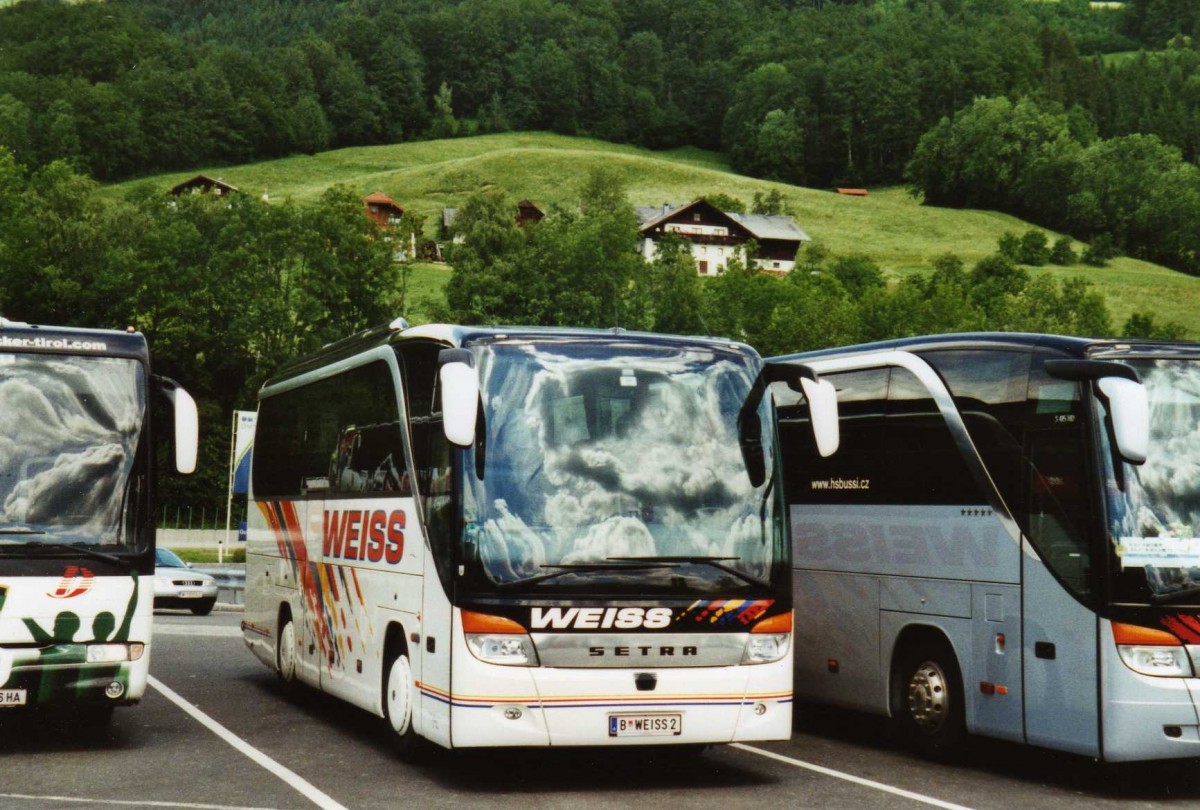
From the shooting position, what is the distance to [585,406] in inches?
426

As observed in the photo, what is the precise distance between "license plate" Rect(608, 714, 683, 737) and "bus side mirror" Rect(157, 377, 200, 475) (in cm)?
380

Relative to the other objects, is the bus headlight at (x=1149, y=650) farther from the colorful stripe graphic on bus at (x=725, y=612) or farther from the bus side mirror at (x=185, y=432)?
the bus side mirror at (x=185, y=432)

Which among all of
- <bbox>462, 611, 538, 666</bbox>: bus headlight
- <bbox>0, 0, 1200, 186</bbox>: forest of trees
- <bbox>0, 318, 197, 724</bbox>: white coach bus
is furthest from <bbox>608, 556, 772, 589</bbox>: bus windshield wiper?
<bbox>0, 0, 1200, 186</bbox>: forest of trees

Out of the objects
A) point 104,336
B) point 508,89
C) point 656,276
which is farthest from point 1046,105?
point 104,336

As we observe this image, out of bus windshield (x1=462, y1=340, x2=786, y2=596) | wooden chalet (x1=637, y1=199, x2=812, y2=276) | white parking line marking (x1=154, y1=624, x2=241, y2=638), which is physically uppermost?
wooden chalet (x1=637, y1=199, x2=812, y2=276)

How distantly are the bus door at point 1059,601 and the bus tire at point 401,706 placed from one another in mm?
Answer: 4434

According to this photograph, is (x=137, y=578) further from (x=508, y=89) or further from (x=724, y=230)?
(x=508, y=89)

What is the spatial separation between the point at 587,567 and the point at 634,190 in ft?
475

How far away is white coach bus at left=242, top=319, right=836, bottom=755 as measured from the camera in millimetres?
10320

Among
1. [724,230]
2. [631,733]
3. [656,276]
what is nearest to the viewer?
[631,733]

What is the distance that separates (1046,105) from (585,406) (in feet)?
569

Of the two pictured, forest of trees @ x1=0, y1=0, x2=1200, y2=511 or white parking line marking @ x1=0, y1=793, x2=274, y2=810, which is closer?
white parking line marking @ x1=0, y1=793, x2=274, y2=810

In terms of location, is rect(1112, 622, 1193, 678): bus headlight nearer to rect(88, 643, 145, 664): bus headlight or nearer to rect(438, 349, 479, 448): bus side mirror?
rect(438, 349, 479, 448): bus side mirror

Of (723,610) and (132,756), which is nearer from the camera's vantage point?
(723,610)
